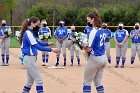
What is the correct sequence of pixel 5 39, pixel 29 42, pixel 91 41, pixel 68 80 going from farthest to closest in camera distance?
pixel 5 39 → pixel 68 80 → pixel 29 42 → pixel 91 41

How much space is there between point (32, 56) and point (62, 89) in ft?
8.29

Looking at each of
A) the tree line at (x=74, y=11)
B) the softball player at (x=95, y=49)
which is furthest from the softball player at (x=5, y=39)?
the tree line at (x=74, y=11)

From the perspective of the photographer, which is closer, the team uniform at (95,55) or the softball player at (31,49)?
the team uniform at (95,55)

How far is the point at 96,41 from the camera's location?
9492 mm

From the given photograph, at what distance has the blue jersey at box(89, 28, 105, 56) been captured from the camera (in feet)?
31.0

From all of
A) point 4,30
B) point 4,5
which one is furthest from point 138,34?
point 4,5

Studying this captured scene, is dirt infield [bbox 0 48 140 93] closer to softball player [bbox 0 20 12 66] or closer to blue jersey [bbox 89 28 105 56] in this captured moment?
softball player [bbox 0 20 12 66]

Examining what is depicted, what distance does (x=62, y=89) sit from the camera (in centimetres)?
1193

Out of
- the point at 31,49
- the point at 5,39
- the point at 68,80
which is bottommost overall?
the point at 68,80

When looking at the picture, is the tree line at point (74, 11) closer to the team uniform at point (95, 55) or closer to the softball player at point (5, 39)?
the softball player at point (5, 39)

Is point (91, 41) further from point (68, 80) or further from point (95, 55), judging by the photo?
point (68, 80)

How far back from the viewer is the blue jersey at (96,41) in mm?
9445


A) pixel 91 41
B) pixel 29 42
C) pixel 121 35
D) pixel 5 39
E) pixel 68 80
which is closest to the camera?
pixel 91 41

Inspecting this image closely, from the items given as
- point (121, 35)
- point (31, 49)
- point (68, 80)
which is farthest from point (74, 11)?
point (31, 49)
